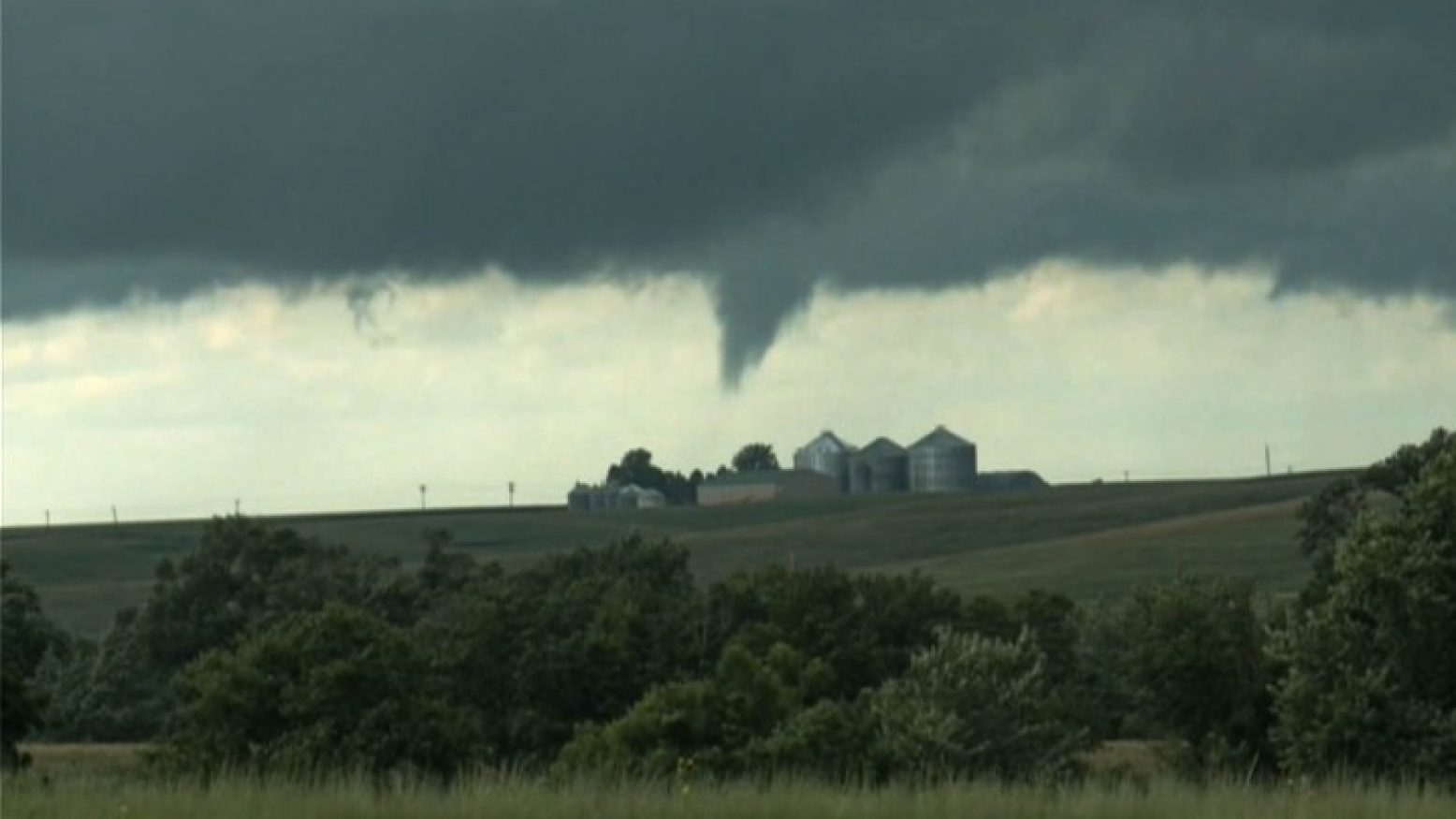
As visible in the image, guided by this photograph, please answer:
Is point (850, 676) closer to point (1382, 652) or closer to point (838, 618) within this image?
point (838, 618)

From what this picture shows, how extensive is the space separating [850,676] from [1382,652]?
29.6m

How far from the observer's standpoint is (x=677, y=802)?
64.8ft

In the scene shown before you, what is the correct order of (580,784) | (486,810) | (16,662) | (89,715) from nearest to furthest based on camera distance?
1. (486,810)
2. (580,784)
3. (16,662)
4. (89,715)

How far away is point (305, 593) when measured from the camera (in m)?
129

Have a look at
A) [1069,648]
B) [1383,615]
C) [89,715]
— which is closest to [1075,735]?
[1383,615]

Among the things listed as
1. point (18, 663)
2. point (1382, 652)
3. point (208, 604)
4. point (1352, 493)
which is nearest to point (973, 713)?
point (1382, 652)

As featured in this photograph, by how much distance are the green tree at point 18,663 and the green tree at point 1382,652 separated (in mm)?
28746

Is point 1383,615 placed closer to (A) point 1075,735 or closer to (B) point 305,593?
(A) point 1075,735

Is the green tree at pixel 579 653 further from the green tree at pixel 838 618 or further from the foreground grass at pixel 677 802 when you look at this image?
the foreground grass at pixel 677 802

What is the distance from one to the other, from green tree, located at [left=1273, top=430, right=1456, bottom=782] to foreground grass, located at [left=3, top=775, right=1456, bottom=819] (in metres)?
38.1

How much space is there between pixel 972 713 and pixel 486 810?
149 ft

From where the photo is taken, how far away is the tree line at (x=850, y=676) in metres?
61.2

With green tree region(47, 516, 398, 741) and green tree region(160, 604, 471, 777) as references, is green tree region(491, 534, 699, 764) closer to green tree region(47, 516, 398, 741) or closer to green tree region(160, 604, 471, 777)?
green tree region(160, 604, 471, 777)

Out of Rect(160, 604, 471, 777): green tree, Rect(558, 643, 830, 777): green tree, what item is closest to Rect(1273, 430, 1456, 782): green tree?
Rect(558, 643, 830, 777): green tree
